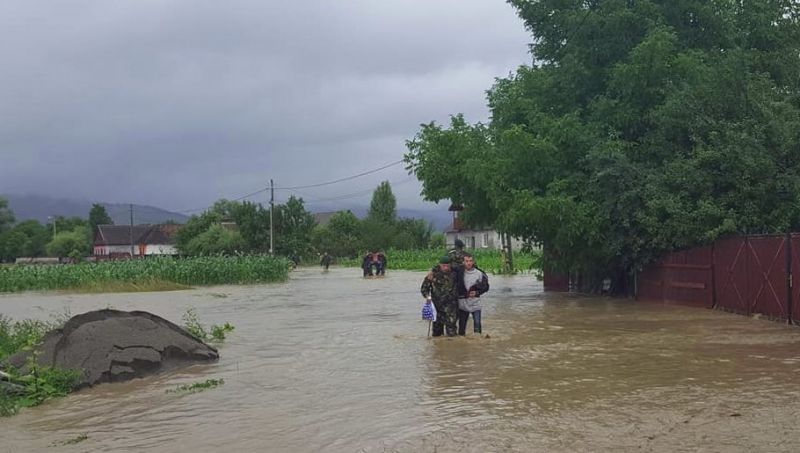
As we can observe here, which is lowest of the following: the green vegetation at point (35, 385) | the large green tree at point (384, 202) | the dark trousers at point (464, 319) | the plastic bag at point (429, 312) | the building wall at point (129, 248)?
the green vegetation at point (35, 385)

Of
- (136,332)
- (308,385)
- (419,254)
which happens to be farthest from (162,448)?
(419,254)

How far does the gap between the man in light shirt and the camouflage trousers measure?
5.3 inches

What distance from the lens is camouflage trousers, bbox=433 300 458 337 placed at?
1527cm

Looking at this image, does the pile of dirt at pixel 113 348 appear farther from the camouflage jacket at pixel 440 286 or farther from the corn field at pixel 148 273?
the corn field at pixel 148 273

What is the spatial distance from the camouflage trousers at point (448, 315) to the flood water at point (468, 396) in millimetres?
461

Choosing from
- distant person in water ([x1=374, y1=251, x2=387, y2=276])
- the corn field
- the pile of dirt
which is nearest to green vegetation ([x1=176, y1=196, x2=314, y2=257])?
distant person in water ([x1=374, y1=251, x2=387, y2=276])

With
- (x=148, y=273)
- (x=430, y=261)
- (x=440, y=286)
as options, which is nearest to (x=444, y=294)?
(x=440, y=286)

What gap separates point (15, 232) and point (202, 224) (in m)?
44.7

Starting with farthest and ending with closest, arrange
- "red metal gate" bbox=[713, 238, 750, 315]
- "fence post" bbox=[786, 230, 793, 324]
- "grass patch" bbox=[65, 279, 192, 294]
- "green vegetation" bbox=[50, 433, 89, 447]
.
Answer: "grass patch" bbox=[65, 279, 192, 294]
"red metal gate" bbox=[713, 238, 750, 315]
"fence post" bbox=[786, 230, 793, 324]
"green vegetation" bbox=[50, 433, 89, 447]

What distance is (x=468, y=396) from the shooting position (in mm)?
9734

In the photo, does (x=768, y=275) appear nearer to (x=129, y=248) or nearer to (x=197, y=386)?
(x=197, y=386)

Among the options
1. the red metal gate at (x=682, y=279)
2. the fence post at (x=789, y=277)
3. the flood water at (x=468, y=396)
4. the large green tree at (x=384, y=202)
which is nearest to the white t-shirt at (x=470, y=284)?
the flood water at (x=468, y=396)

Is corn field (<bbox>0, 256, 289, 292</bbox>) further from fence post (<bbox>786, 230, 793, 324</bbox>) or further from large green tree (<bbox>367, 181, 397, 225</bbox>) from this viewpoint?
large green tree (<bbox>367, 181, 397, 225</bbox>)

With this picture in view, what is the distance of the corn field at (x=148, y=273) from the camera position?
136ft
